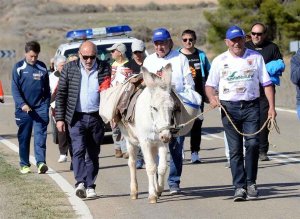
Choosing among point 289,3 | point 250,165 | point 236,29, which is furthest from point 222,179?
point 289,3

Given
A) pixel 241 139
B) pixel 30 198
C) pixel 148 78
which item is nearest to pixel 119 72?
pixel 30 198

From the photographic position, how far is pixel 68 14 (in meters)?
96.0

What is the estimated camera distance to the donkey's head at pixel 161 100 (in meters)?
11.9

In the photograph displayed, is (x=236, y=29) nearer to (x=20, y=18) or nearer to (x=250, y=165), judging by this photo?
(x=250, y=165)

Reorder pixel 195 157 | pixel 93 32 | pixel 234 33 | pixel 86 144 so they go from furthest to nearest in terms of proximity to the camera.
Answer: pixel 93 32
pixel 195 157
pixel 86 144
pixel 234 33

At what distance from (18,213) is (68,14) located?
8493cm

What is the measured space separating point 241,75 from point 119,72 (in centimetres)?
409

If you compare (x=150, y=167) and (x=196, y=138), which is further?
(x=196, y=138)

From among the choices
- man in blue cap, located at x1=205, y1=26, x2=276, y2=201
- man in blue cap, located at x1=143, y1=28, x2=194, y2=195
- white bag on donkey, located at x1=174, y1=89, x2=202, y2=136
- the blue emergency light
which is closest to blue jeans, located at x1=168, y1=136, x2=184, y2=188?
man in blue cap, located at x1=143, y1=28, x2=194, y2=195

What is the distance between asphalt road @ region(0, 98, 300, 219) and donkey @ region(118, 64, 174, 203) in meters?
0.33

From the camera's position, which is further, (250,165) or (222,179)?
(222,179)

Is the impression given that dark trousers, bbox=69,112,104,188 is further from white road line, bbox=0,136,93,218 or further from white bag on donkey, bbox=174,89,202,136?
white bag on donkey, bbox=174,89,202,136

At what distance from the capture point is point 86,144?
43.5 ft

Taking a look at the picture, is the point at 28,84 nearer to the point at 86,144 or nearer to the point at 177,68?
the point at 86,144
